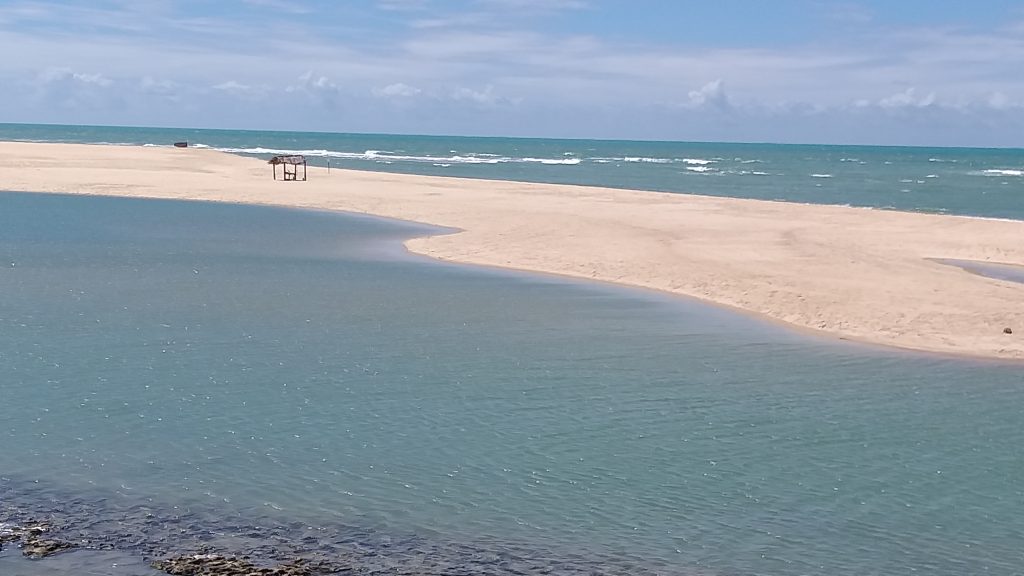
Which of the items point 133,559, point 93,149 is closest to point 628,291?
point 133,559

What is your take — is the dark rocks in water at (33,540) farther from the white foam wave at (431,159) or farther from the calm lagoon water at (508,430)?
the white foam wave at (431,159)

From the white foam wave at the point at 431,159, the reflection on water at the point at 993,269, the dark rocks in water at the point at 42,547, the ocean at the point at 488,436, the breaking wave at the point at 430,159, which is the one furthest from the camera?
the white foam wave at the point at 431,159

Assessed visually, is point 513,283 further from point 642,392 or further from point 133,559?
point 133,559

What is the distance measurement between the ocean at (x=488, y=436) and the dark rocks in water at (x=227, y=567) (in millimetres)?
→ 243

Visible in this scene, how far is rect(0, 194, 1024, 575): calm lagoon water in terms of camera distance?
1140 centimetres

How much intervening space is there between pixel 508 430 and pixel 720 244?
2204 centimetres

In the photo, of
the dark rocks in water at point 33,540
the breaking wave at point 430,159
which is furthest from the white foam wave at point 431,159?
the dark rocks in water at point 33,540

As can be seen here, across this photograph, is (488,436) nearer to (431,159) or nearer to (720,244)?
(720,244)

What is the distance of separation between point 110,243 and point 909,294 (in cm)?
2472

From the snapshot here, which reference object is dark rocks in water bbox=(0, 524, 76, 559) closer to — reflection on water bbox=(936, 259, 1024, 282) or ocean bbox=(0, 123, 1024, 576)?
ocean bbox=(0, 123, 1024, 576)

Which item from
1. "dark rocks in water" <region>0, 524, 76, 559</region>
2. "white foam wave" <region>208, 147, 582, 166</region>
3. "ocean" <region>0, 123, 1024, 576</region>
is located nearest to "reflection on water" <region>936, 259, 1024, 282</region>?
"ocean" <region>0, 123, 1024, 576</region>

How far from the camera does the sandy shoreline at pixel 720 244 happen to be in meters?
23.9

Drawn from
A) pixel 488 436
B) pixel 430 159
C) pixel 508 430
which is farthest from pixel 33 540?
pixel 430 159

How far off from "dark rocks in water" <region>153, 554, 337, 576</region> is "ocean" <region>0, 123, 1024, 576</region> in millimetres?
243
